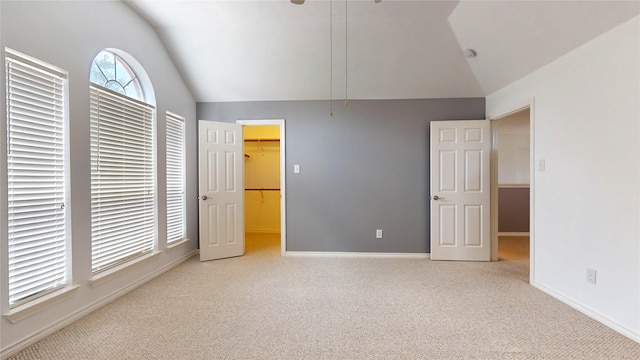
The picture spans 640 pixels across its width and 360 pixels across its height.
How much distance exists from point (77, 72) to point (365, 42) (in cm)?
278

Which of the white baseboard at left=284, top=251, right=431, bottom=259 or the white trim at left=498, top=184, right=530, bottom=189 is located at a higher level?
the white trim at left=498, top=184, right=530, bottom=189

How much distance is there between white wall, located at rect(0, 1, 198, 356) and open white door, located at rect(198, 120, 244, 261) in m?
0.61

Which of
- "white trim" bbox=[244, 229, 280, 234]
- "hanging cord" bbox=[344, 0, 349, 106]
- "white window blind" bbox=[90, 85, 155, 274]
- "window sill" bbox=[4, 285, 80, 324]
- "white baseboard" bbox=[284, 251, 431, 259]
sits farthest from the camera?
"white trim" bbox=[244, 229, 280, 234]

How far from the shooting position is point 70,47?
2.08 m

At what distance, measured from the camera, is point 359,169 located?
390 cm

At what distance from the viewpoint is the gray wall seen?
152 inches

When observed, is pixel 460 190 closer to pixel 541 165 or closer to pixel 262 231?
pixel 541 165

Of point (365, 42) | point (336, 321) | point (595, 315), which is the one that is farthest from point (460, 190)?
point (336, 321)

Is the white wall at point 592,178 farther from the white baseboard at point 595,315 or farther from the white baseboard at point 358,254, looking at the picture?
the white baseboard at point 358,254

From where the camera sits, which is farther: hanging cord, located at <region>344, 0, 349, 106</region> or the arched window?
hanging cord, located at <region>344, 0, 349, 106</region>

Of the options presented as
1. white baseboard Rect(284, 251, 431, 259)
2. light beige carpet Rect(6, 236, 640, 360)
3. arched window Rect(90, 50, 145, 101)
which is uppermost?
arched window Rect(90, 50, 145, 101)

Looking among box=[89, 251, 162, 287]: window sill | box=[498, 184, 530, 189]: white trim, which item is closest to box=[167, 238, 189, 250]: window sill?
box=[89, 251, 162, 287]: window sill

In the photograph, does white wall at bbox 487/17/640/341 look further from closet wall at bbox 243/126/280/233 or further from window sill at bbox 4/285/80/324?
closet wall at bbox 243/126/280/233

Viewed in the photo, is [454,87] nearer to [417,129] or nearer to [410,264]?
[417,129]
